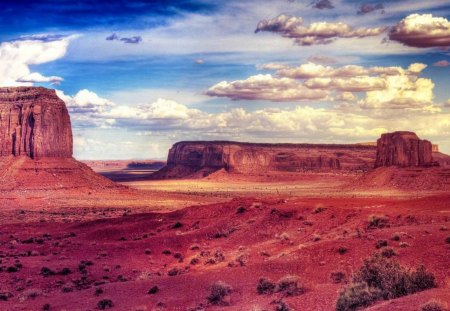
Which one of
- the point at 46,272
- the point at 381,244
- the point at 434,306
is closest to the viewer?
the point at 434,306

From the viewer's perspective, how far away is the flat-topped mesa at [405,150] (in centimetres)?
8288

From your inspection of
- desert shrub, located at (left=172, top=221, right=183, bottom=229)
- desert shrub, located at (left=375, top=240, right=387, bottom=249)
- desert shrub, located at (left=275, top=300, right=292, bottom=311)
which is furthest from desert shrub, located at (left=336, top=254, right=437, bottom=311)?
desert shrub, located at (left=172, top=221, right=183, bottom=229)

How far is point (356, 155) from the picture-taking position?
15488cm

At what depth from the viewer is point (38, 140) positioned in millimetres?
80125

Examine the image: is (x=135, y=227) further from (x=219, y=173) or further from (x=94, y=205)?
(x=219, y=173)

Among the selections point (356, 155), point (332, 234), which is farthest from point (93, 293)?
point (356, 155)

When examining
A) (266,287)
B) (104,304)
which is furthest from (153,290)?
(266,287)

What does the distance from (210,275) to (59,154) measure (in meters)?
70.6

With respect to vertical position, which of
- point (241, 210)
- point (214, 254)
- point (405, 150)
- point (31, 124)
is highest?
point (31, 124)

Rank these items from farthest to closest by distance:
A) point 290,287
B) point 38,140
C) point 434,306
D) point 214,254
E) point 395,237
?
1. point 38,140
2. point 214,254
3. point 395,237
4. point 290,287
5. point 434,306

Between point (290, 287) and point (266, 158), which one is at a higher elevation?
point (266, 158)

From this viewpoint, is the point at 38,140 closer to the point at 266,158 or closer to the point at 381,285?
the point at 381,285

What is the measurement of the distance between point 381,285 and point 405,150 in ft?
249

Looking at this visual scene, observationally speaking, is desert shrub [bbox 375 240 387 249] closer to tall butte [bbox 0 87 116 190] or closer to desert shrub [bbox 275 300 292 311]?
desert shrub [bbox 275 300 292 311]
